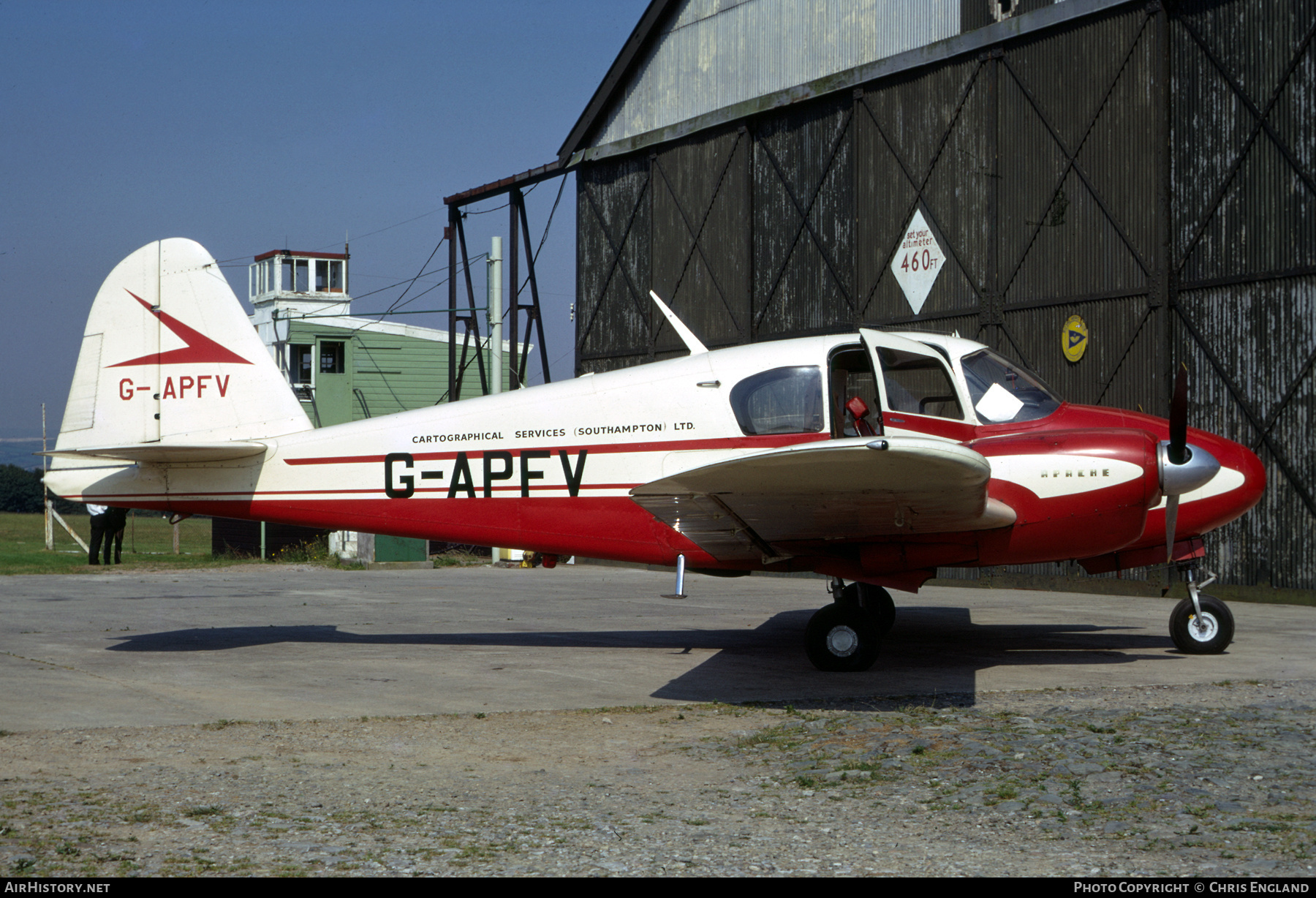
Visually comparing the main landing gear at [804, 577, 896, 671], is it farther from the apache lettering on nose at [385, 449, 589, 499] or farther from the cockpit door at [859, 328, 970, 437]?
the apache lettering on nose at [385, 449, 589, 499]

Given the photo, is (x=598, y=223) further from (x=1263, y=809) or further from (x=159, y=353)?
(x=1263, y=809)

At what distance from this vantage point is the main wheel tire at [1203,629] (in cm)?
951

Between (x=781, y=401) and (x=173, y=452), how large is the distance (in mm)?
5395

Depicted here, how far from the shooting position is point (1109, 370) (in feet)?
54.5

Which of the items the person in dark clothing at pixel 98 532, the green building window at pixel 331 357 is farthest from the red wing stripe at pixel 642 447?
the green building window at pixel 331 357

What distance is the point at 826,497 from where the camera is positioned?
7.55 m

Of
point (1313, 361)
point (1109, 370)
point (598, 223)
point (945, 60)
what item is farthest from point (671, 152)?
point (1313, 361)

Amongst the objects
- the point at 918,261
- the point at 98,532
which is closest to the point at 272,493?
the point at 918,261

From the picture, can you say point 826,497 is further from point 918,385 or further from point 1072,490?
point 1072,490

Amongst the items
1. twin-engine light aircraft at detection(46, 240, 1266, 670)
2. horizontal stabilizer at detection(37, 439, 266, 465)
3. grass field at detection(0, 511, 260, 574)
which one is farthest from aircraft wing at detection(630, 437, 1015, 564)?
grass field at detection(0, 511, 260, 574)

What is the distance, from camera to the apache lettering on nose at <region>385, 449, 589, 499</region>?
9.83 m

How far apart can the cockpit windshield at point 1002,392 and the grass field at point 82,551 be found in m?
14.5

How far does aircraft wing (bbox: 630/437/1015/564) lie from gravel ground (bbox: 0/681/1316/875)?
4.57 feet
